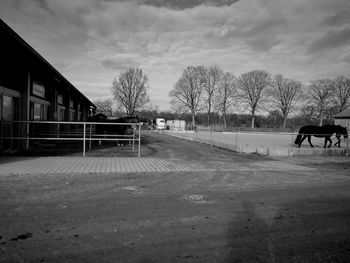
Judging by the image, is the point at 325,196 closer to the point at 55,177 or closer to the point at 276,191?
the point at 276,191

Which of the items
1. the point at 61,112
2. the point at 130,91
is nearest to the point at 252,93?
the point at 130,91

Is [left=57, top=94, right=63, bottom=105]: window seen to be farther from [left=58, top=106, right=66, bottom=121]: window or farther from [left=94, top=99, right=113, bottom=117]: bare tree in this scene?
[left=94, top=99, right=113, bottom=117]: bare tree

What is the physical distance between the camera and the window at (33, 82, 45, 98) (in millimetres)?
15797

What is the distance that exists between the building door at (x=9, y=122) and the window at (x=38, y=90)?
2684 millimetres

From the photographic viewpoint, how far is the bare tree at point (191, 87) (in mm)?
72688

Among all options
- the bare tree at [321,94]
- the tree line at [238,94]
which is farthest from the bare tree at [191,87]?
the bare tree at [321,94]

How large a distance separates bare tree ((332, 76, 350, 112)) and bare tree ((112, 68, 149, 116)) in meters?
47.8

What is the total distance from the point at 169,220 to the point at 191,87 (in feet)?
228

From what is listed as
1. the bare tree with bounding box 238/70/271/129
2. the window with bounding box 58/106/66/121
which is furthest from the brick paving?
the bare tree with bounding box 238/70/271/129

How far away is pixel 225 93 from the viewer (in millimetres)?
72875

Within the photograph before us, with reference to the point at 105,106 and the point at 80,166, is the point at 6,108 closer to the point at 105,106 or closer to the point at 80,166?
the point at 80,166

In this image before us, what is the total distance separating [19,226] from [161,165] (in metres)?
6.52

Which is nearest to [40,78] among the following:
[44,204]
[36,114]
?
[36,114]

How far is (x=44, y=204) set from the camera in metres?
5.19
